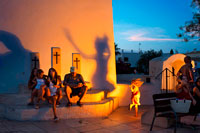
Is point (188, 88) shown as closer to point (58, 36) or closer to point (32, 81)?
point (32, 81)

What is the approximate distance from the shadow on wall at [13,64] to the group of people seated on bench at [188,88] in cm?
547

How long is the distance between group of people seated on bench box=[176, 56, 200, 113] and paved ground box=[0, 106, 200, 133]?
70 cm

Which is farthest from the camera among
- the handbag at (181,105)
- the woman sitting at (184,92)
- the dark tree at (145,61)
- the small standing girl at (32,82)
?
the dark tree at (145,61)

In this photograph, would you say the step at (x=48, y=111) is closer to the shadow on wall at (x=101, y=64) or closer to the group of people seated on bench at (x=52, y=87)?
the group of people seated on bench at (x=52, y=87)

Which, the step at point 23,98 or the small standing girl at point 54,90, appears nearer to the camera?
the small standing girl at point 54,90

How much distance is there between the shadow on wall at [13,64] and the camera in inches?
321

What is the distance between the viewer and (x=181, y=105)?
521 cm

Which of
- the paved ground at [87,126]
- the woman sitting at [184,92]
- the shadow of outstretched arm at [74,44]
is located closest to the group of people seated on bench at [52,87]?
the paved ground at [87,126]

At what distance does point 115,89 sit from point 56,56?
107 inches

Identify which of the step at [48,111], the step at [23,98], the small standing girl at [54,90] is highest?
the small standing girl at [54,90]

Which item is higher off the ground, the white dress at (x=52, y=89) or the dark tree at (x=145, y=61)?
the dark tree at (x=145, y=61)

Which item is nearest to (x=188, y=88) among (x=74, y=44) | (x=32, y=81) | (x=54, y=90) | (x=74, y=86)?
(x=74, y=86)

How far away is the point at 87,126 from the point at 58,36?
13.3ft

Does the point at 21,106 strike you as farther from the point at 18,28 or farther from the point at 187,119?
the point at 187,119
